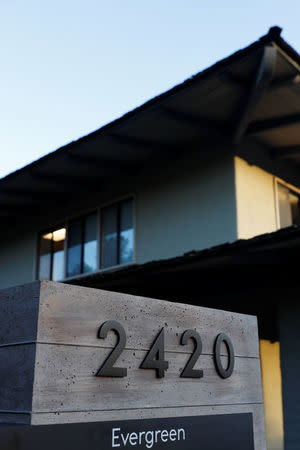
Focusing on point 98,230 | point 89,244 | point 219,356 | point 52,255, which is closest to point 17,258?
point 52,255

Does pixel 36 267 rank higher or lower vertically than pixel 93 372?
higher

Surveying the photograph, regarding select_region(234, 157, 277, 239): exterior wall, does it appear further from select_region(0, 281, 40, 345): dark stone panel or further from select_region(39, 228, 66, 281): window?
select_region(0, 281, 40, 345): dark stone panel

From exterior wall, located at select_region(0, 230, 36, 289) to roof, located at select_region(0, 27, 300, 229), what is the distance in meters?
1.84

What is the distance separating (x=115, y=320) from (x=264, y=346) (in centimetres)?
649

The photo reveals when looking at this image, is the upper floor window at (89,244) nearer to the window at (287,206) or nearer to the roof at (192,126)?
the roof at (192,126)

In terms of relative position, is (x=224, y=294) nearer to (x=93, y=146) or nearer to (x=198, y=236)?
(x=198, y=236)

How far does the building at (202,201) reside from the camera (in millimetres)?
8117

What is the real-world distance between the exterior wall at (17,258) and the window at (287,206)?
22.0ft

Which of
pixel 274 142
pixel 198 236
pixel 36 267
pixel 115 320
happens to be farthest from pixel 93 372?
pixel 36 267

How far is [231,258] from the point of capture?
780 centimetres

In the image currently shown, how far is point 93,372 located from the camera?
8.86ft

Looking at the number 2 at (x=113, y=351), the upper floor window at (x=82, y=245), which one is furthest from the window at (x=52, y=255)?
the number 2 at (x=113, y=351)

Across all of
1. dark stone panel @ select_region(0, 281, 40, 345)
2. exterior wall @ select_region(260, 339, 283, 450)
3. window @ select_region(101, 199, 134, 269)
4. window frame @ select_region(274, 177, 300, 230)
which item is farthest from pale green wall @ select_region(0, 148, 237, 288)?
dark stone panel @ select_region(0, 281, 40, 345)

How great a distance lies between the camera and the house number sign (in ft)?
9.08
